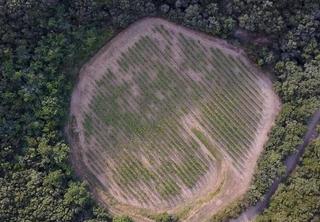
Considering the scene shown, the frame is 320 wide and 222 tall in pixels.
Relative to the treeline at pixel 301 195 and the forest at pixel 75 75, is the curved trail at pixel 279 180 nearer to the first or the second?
the treeline at pixel 301 195

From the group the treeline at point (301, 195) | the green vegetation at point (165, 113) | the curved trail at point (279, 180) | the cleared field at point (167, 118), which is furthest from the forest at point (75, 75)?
the green vegetation at point (165, 113)

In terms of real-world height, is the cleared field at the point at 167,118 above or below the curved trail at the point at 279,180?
above

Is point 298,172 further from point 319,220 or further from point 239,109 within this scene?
point 239,109

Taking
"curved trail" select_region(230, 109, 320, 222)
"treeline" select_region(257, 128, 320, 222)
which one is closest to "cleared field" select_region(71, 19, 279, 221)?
"curved trail" select_region(230, 109, 320, 222)

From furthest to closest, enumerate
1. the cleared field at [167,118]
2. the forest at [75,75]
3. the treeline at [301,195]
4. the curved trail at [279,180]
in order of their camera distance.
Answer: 1. the cleared field at [167,118]
2. the curved trail at [279,180]
3. the forest at [75,75]
4. the treeline at [301,195]

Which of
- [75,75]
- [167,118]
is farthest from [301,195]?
[75,75]

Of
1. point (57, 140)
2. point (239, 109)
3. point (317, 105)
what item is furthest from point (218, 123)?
point (57, 140)

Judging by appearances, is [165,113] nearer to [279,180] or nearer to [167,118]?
[167,118]
